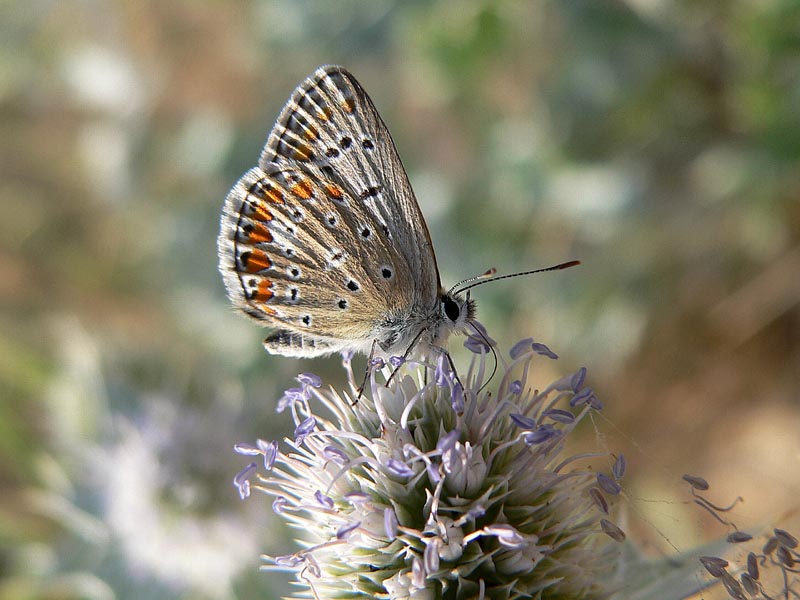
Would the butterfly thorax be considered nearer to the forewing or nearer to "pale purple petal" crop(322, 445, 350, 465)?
the forewing

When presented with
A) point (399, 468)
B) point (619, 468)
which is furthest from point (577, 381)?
point (399, 468)

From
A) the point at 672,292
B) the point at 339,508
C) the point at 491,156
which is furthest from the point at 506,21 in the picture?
the point at 339,508

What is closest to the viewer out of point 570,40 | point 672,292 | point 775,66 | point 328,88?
point 328,88

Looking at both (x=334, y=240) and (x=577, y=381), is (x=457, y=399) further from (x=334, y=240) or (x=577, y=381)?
(x=334, y=240)

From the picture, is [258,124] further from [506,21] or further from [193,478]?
[193,478]

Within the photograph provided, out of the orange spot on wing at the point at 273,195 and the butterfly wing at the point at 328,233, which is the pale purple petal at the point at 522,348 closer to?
the butterfly wing at the point at 328,233

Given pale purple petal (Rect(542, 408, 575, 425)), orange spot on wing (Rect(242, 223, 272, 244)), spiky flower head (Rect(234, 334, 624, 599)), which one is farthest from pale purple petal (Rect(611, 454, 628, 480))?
orange spot on wing (Rect(242, 223, 272, 244))

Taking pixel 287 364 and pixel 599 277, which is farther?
pixel 599 277
